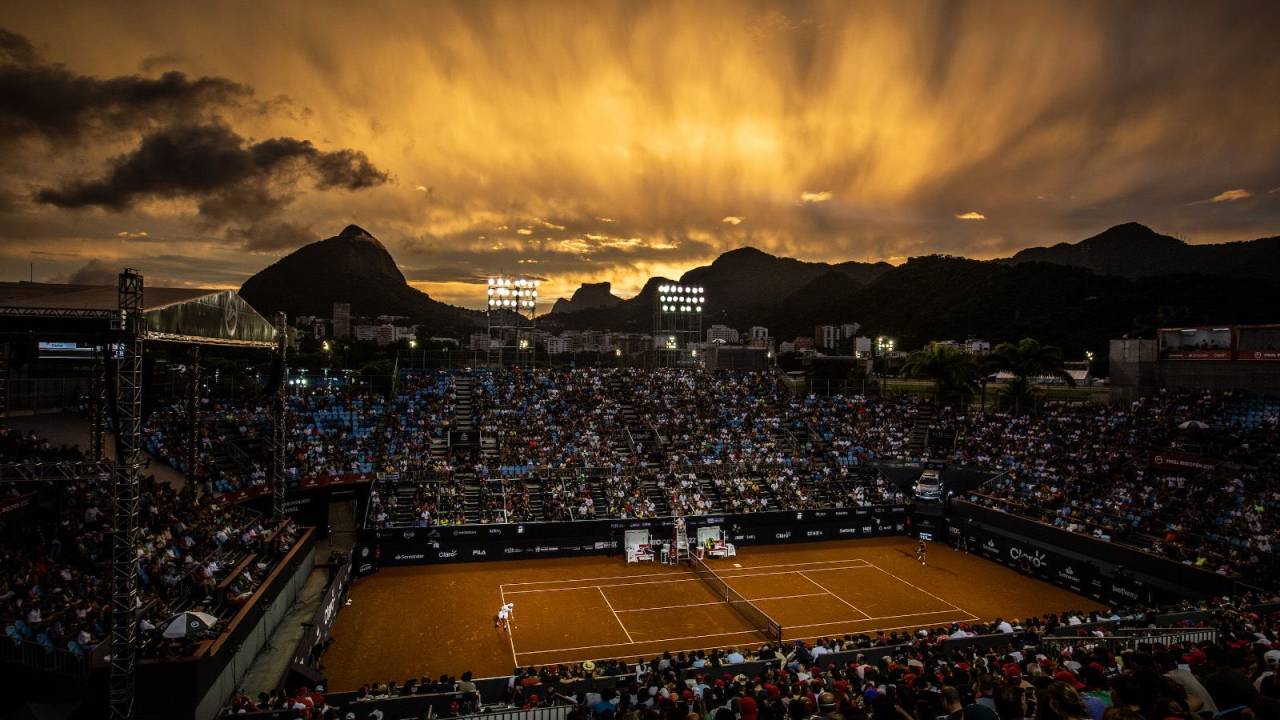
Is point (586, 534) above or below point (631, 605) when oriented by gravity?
above

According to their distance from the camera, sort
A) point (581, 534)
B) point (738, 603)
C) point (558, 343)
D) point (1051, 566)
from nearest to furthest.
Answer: point (738, 603)
point (1051, 566)
point (581, 534)
point (558, 343)

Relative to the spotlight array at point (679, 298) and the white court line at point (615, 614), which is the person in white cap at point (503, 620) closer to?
the white court line at point (615, 614)

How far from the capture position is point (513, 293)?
47.6 metres

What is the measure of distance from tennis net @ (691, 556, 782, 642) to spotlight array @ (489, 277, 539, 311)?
2374 cm

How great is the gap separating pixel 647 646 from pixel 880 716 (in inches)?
687

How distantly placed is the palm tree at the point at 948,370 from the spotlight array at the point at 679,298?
17656mm

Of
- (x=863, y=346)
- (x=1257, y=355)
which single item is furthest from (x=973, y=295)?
(x=1257, y=355)

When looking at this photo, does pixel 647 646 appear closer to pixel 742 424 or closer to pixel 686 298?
pixel 742 424

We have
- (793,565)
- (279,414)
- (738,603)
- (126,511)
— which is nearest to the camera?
(126,511)

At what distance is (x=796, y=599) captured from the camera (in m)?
26.3

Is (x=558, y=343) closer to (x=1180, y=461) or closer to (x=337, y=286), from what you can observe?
(x=337, y=286)

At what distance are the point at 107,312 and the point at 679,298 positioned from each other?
151ft

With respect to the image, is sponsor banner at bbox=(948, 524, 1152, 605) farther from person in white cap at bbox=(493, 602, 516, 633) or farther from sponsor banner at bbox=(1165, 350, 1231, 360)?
person in white cap at bbox=(493, 602, 516, 633)

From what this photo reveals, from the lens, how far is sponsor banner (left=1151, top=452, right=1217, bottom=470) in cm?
2953
